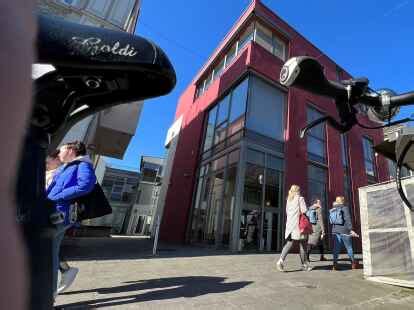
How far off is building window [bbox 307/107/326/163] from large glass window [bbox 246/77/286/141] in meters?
1.79

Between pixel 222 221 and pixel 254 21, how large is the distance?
370 inches

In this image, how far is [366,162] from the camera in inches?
586

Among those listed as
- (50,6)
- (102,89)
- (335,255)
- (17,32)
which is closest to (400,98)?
(102,89)

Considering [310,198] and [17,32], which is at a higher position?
[310,198]

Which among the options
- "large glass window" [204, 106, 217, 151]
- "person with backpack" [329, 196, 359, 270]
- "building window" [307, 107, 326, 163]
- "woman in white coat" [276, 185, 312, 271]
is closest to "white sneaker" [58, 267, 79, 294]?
"woman in white coat" [276, 185, 312, 271]

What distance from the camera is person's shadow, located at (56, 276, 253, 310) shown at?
2537 millimetres

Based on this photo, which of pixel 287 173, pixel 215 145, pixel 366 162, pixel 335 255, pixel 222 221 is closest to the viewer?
pixel 335 255

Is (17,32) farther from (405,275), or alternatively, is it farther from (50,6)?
(50,6)

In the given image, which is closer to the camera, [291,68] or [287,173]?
[291,68]

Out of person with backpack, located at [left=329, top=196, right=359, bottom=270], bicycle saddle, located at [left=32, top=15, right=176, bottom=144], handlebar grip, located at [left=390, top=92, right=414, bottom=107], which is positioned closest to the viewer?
bicycle saddle, located at [left=32, top=15, right=176, bottom=144]

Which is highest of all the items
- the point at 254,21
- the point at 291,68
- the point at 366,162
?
the point at 254,21

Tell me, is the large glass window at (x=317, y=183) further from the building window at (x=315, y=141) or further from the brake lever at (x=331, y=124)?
the brake lever at (x=331, y=124)

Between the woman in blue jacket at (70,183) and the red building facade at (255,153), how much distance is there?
700cm

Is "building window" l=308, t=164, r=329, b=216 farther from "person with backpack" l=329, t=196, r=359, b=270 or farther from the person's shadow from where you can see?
the person's shadow
